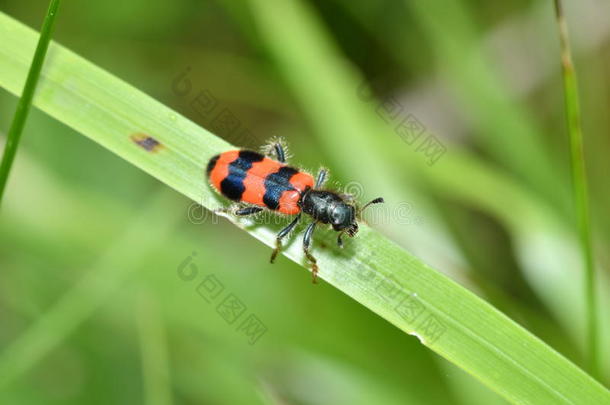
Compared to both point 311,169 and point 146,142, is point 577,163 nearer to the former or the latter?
point 311,169

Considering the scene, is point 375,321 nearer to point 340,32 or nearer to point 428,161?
point 428,161

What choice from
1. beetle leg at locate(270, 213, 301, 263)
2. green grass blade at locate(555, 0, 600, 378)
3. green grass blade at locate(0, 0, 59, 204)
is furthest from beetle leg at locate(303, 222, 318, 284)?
green grass blade at locate(0, 0, 59, 204)

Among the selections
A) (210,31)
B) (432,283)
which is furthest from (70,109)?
(210,31)

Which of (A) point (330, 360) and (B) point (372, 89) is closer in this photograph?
(A) point (330, 360)

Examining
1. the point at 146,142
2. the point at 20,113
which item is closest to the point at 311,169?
the point at 146,142

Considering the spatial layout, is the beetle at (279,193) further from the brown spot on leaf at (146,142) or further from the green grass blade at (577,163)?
the green grass blade at (577,163)
